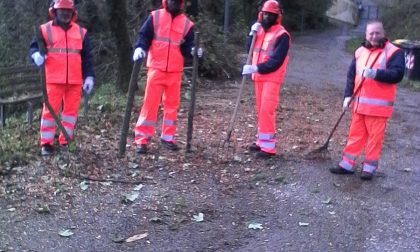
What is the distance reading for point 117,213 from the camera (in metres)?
5.90

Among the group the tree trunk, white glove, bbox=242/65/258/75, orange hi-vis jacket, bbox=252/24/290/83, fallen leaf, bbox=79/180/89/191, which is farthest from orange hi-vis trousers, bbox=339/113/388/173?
the tree trunk

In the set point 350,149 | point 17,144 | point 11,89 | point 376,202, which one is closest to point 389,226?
point 376,202

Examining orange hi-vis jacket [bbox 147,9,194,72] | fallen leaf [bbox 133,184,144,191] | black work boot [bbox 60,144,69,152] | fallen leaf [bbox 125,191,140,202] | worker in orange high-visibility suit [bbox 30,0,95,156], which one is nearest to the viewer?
fallen leaf [bbox 125,191,140,202]

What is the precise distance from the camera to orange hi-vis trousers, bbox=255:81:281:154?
25.6 ft

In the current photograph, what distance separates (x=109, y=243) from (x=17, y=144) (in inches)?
113

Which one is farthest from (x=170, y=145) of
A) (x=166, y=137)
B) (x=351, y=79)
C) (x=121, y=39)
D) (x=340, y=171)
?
(x=121, y=39)

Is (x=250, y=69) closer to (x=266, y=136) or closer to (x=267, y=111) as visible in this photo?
(x=267, y=111)

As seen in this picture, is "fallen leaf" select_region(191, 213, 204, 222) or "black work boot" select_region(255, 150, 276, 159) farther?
"black work boot" select_region(255, 150, 276, 159)

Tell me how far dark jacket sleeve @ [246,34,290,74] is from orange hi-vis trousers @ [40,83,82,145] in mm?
2044

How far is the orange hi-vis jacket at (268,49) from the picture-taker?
7.76 metres

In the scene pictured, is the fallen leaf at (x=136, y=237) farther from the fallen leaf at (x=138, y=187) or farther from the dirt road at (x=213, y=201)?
the fallen leaf at (x=138, y=187)

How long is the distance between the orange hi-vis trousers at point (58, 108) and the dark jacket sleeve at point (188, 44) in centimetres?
131

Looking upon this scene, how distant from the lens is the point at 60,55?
288 inches

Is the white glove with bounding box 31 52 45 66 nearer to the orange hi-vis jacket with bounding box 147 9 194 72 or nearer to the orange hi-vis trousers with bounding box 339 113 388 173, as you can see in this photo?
the orange hi-vis jacket with bounding box 147 9 194 72
